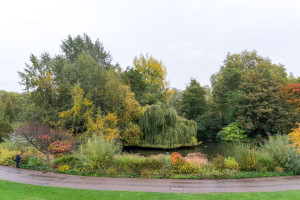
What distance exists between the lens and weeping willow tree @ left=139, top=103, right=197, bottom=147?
1046 inches

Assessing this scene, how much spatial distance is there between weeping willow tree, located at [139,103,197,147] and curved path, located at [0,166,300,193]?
15083 millimetres

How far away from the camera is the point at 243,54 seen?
45531 mm

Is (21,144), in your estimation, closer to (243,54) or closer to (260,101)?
(260,101)

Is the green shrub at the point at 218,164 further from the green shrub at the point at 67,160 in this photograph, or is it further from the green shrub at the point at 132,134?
the green shrub at the point at 132,134

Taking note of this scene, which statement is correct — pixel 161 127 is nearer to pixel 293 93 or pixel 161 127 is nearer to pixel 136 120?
pixel 136 120

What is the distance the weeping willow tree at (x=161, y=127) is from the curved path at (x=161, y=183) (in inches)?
594

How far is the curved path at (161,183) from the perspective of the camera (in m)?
9.92

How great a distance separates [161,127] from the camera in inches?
1077

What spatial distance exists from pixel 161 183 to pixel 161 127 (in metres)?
16.5

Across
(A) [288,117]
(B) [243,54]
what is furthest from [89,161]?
(B) [243,54]

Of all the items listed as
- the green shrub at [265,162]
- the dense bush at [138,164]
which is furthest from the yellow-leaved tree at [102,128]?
the green shrub at [265,162]

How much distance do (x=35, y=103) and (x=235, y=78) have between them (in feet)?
107

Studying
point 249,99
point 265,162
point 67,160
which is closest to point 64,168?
point 67,160

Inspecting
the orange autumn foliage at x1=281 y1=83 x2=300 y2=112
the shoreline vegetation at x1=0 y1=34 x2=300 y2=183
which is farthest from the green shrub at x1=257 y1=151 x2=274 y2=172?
the orange autumn foliage at x1=281 y1=83 x2=300 y2=112
